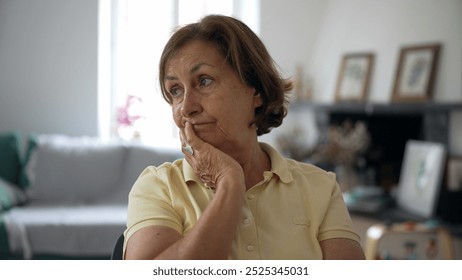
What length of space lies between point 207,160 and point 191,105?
0.30ft

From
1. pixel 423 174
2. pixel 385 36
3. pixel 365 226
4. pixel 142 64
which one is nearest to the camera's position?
pixel 142 64

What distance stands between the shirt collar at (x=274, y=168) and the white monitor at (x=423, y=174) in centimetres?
118

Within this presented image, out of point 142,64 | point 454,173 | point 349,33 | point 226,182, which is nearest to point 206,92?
point 226,182

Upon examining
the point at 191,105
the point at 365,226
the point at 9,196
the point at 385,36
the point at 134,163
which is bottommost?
the point at 365,226

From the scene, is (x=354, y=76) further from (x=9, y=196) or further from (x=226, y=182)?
(x=9, y=196)

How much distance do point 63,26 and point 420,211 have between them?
56.0 inches

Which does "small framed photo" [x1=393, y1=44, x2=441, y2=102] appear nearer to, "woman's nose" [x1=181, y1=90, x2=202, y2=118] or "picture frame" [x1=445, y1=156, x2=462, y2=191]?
"picture frame" [x1=445, y1=156, x2=462, y2=191]

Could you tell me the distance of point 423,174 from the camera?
2416 millimetres

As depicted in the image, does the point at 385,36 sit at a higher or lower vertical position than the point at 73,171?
higher

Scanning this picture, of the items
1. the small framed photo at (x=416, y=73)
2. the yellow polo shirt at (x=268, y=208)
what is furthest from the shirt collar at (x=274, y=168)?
the small framed photo at (x=416, y=73)

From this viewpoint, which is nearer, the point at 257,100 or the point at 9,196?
the point at 257,100

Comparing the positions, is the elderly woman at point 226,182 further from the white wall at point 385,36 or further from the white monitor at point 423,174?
the white monitor at point 423,174

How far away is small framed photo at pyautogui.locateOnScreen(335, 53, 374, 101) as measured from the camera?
1470mm
